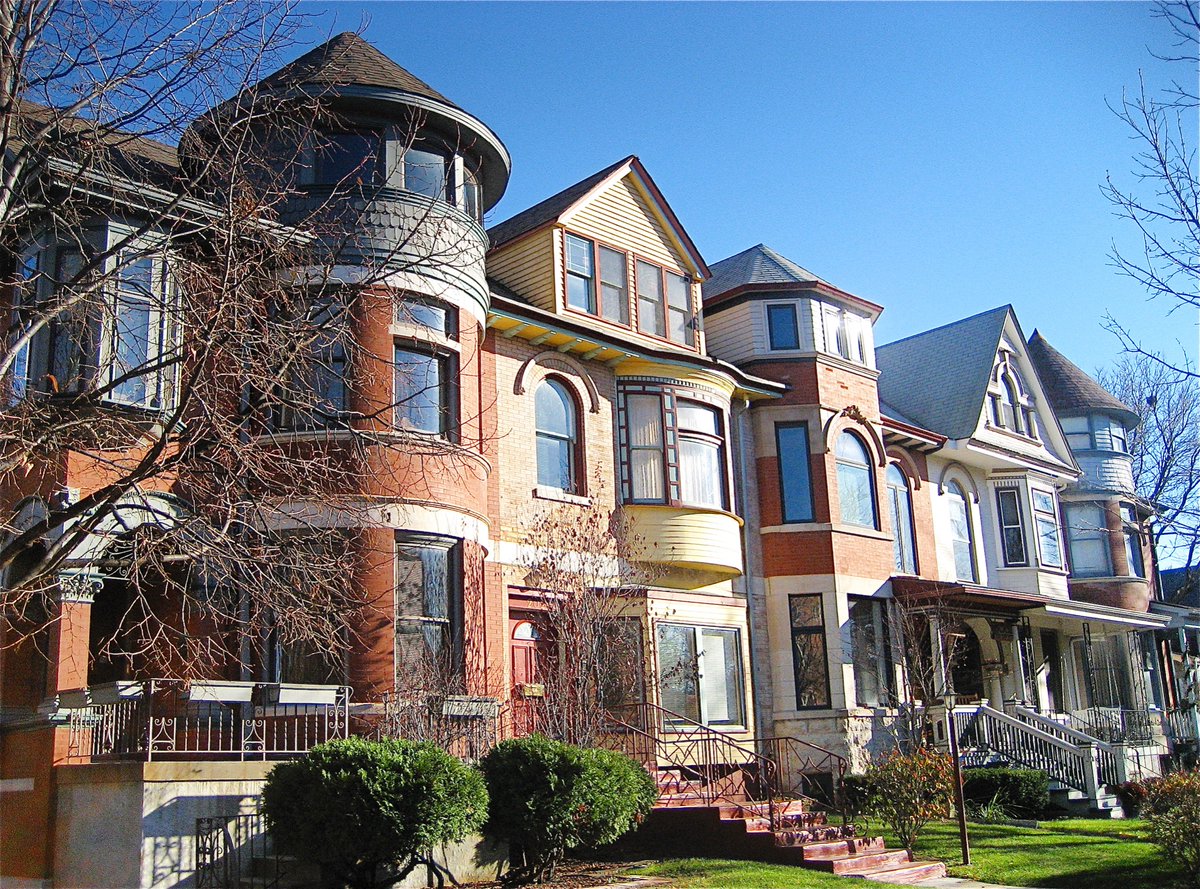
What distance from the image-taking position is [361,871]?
12.5 meters

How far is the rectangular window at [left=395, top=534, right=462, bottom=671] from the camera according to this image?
16656mm

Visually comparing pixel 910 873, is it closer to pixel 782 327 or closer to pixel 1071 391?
pixel 782 327

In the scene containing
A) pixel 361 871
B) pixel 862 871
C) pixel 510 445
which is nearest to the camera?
pixel 361 871

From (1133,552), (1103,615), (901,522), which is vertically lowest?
(1103,615)

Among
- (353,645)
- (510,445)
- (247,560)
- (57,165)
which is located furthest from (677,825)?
(57,165)

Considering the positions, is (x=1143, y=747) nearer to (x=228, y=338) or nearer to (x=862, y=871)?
(x=862, y=871)

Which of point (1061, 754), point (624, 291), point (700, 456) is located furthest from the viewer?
point (1061, 754)

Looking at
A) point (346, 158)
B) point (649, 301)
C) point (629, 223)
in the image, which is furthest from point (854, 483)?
point (346, 158)

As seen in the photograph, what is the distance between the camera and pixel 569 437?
21.7 metres

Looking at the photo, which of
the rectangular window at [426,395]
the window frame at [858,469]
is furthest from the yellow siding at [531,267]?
the window frame at [858,469]

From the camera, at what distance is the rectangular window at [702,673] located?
22078 mm

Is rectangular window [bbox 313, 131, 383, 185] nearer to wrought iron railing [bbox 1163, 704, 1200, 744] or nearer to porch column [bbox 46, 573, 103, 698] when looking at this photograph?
porch column [bbox 46, 573, 103, 698]

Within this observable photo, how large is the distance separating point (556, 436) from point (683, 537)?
9.84ft

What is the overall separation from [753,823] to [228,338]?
10.4 m
